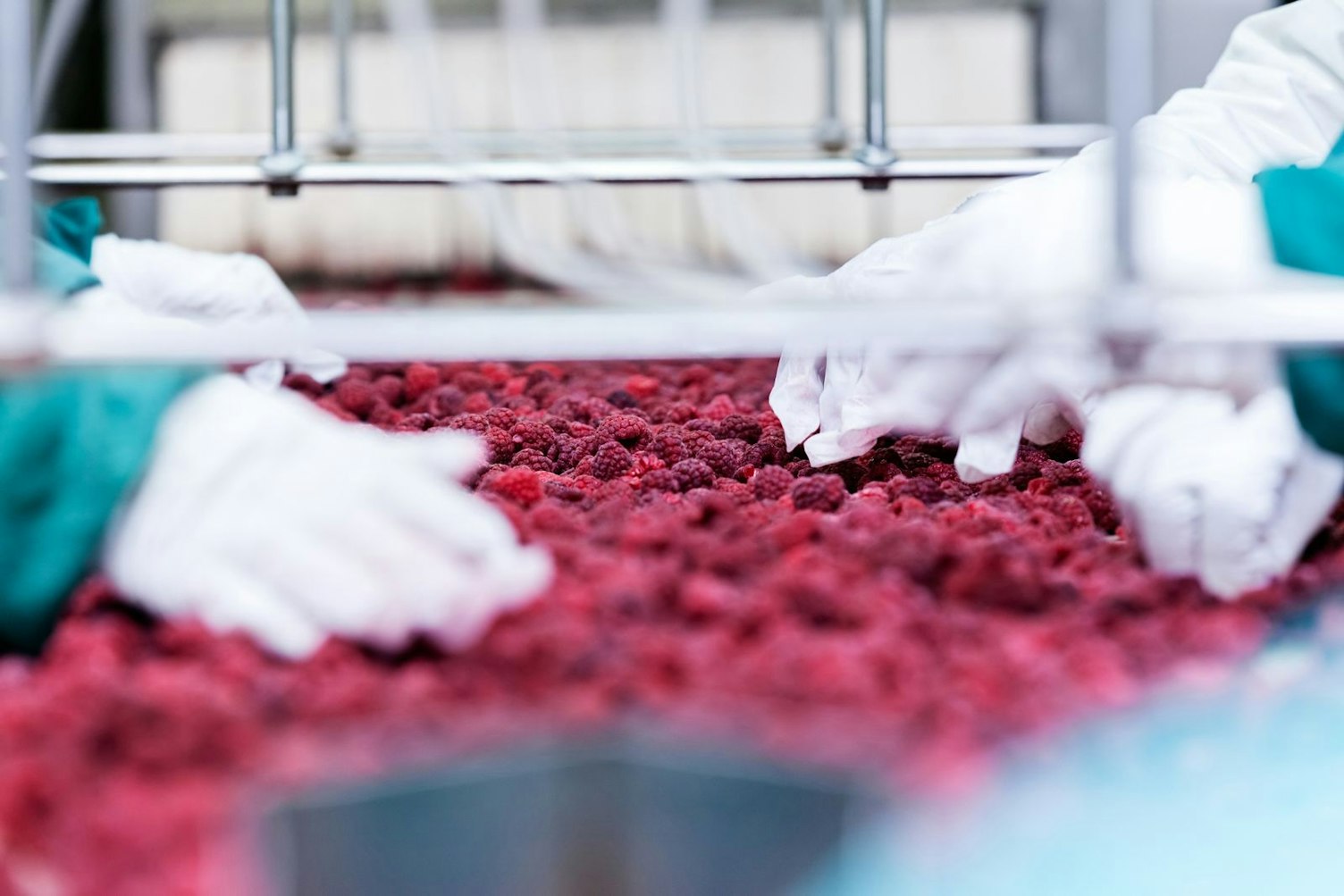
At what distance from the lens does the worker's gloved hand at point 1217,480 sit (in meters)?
0.64

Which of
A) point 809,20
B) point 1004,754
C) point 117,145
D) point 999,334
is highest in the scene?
point 809,20

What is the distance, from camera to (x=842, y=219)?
3365mm

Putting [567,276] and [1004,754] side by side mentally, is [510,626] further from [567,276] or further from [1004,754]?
[567,276]

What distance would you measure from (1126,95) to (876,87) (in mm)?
920

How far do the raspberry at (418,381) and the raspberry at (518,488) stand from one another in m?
0.49

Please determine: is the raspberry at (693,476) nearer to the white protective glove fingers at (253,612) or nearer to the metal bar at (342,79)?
the white protective glove fingers at (253,612)

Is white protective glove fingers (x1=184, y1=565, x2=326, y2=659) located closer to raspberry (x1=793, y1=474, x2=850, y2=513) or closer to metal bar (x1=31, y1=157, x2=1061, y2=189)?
raspberry (x1=793, y1=474, x2=850, y2=513)

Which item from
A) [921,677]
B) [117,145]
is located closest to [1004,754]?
[921,677]

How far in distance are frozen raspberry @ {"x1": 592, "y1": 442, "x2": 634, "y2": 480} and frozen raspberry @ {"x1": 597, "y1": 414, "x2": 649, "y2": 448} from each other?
6 centimetres

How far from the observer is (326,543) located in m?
0.54

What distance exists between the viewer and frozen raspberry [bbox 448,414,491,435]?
1096 millimetres

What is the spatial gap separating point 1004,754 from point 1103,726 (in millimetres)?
50

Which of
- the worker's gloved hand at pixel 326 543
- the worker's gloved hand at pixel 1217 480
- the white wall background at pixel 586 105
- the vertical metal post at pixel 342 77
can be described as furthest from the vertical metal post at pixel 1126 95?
the white wall background at pixel 586 105

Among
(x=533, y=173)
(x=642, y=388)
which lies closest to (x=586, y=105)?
(x=533, y=173)
